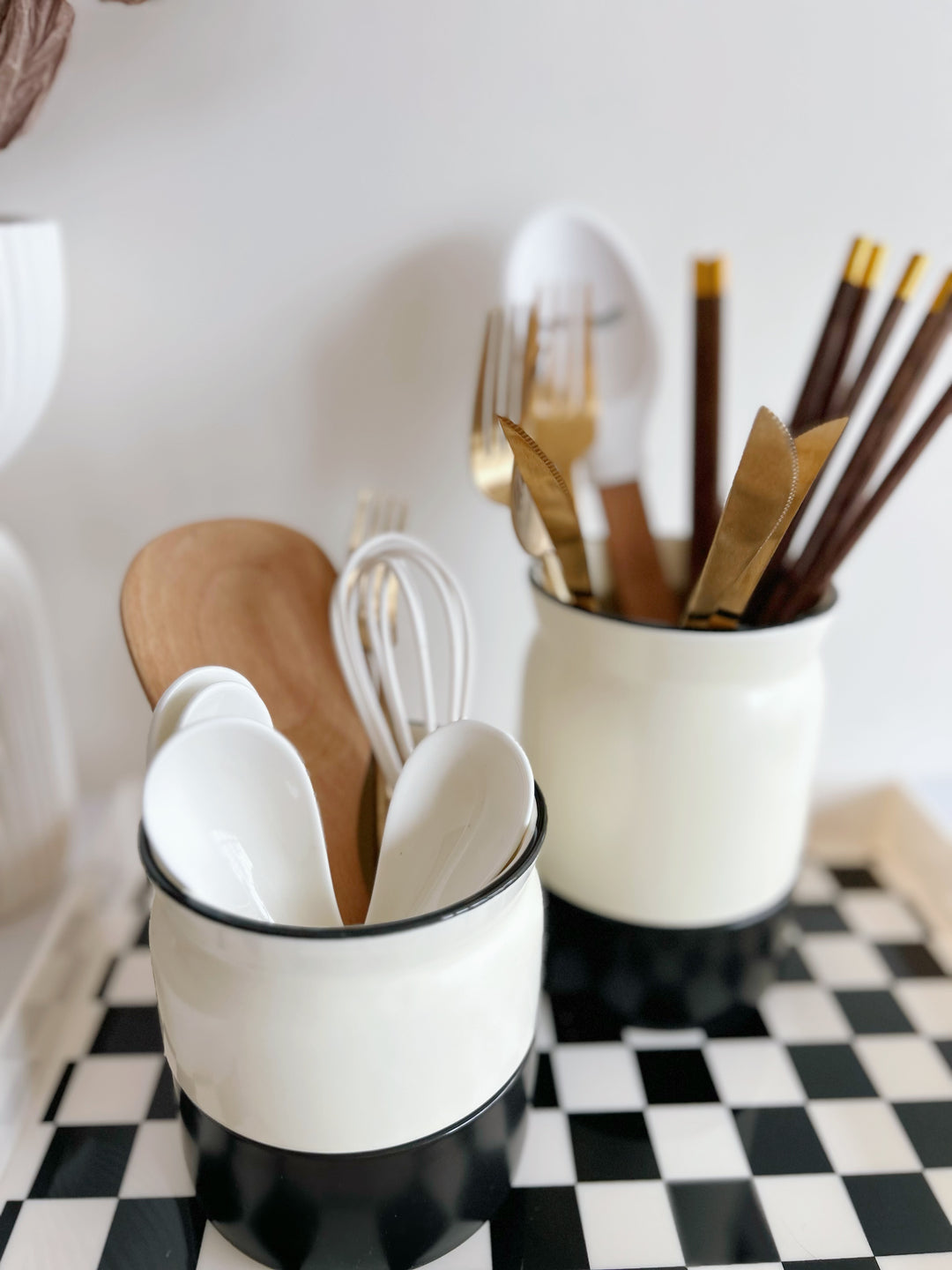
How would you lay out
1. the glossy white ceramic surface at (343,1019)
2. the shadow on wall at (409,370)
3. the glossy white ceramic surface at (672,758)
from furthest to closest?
the shadow on wall at (409,370), the glossy white ceramic surface at (672,758), the glossy white ceramic surface at (343,1019)

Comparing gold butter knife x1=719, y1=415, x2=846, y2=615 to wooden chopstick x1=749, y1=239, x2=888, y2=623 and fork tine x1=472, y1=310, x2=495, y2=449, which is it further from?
fork tine x1=472, y1=310, x2=495, y2=449

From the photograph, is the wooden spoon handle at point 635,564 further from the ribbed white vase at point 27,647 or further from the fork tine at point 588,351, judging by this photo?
the ribbed white vase at point 27,647

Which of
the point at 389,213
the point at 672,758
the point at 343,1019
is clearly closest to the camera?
the point at 343,1019

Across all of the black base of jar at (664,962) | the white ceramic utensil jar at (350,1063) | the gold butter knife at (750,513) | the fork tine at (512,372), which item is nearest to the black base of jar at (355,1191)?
the white ceramic utensil jar at (350,1063)

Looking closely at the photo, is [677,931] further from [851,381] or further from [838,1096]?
[851,381]

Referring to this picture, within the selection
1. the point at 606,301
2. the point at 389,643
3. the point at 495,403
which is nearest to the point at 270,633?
the point at 389,643

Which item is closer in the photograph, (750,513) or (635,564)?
(750,513)

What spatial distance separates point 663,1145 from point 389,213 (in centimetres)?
51

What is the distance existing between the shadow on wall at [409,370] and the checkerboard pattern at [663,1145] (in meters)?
0.32

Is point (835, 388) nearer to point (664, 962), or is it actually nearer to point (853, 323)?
point (853, 323)

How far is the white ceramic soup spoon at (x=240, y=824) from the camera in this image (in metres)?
0.34

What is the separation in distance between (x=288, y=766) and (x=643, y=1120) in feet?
0.85

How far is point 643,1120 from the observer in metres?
0.47

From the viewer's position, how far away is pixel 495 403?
0.51 m
